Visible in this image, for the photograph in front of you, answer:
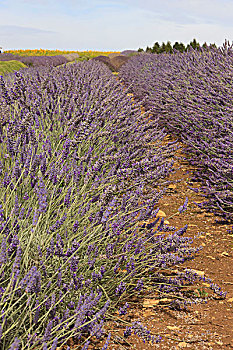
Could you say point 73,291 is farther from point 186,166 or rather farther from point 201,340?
point 186,166

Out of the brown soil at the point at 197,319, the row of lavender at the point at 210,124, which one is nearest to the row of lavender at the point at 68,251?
the brown soil at the point at 197,319

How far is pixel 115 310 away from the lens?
1972 mm

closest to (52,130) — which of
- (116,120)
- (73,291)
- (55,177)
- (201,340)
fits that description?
(116,120)

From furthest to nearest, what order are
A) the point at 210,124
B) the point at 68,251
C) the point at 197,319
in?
the point at 210,124, the point at 197,319, the point at 68,251

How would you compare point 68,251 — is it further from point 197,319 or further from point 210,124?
point 210,124

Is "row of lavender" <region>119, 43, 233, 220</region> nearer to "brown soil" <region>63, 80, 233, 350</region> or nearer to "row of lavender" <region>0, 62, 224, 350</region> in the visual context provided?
"brown soil" <region>63, 80, 233, 350</region>

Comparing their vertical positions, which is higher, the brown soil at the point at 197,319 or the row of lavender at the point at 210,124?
the row of lavender at the point at 210,124

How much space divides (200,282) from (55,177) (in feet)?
3.76

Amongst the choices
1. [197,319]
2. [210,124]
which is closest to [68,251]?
[197,319]

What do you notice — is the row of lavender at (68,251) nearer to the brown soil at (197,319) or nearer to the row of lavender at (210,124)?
the brown soil at (197,319)

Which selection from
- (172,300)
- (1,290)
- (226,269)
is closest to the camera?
(1,290)

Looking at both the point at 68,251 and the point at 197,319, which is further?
the point at 197,319

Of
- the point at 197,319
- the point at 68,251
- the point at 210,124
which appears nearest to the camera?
the point at 68,251

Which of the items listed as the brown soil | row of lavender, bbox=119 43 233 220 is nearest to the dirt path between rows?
the brown soil
